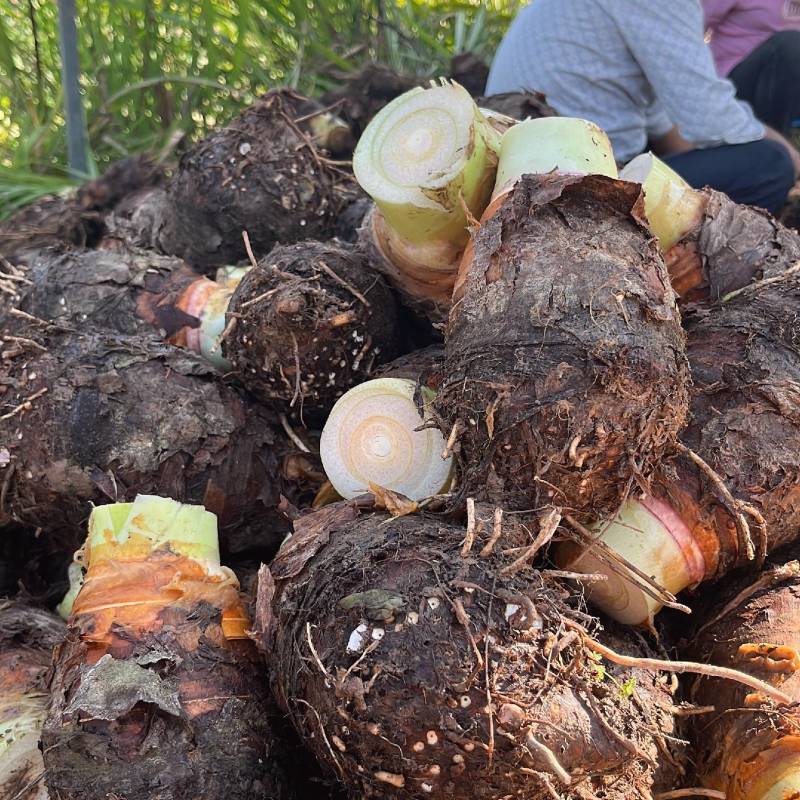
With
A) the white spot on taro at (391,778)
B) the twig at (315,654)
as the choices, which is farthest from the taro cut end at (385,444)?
the white spot on taro at (391,778)

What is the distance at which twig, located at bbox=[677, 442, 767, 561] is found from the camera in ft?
4.44

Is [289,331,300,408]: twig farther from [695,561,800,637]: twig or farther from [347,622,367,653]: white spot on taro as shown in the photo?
[695,561,800,637]: twig

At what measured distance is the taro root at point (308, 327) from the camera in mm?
1627

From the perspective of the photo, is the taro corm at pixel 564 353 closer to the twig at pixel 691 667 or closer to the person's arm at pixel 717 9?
the twig at pixel 691 667

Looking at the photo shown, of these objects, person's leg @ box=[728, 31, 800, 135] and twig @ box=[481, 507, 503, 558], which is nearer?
twig @ box=[481, 507, 503, 558]

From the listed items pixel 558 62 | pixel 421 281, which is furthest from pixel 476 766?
pixel 558 62

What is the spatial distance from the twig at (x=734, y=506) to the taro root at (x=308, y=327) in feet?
2.25

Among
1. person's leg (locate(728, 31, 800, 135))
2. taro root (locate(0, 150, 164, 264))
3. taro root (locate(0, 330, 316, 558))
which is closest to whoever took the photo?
taro root (locate(0, 330, 316, 558))

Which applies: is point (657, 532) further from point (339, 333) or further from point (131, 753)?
point (131, 753)

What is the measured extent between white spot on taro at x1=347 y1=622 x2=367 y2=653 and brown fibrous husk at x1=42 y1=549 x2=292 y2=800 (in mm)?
321

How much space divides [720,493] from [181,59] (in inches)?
155

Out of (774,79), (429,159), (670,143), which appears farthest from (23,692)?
(774,79)

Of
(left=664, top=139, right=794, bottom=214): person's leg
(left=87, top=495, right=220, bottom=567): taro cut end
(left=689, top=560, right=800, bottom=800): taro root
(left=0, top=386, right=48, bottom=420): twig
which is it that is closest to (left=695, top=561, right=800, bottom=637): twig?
(left=689, top=560, right=800, bottom=800): taro root

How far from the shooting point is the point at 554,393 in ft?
3.92
